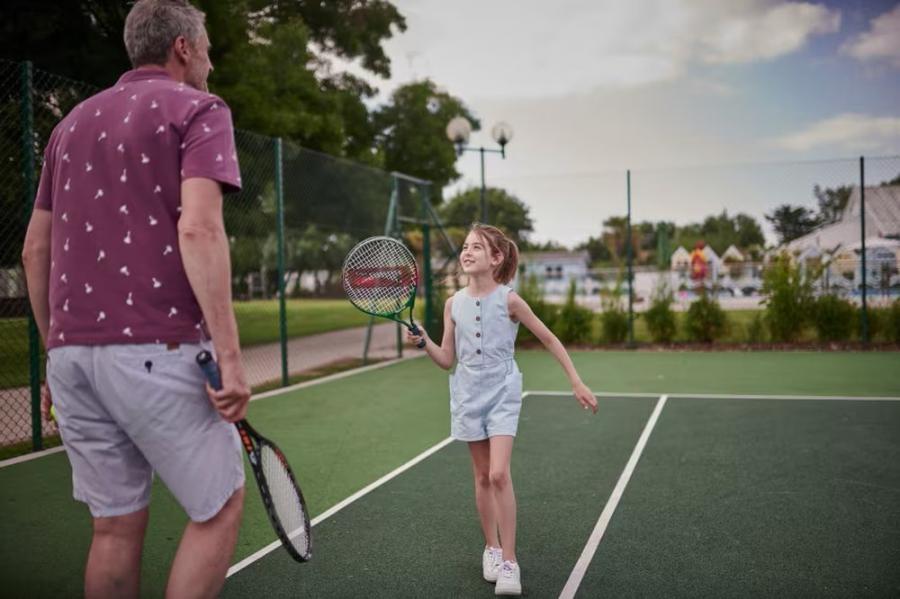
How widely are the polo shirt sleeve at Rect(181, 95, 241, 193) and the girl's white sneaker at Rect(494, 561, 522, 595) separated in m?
1.91

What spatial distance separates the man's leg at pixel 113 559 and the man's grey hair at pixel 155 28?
114 centimetres

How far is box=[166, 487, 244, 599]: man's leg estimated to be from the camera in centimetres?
Result: 182

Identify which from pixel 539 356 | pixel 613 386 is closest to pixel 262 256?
pixel 539 356

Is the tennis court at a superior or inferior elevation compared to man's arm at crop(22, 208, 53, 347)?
inferior

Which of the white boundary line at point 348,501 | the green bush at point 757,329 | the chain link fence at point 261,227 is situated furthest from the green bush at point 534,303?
the white boundary line at point 348,501

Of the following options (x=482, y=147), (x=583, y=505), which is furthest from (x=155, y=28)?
(x=482, y=147)

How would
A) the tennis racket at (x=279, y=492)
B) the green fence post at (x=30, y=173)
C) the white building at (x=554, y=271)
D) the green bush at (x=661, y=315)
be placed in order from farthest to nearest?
the white building at (x=554, y=271), the green bush at (x=661, y=315), the green fence post at (x=30, y=173), the tennis racket at (x=279, y=492)

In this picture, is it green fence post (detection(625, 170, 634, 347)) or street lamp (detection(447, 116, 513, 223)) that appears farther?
green fence post (detection(625, 170, 634, 347))

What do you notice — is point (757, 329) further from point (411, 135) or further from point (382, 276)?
point (411, 135)

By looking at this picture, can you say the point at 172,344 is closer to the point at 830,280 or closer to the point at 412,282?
the point at 412,282

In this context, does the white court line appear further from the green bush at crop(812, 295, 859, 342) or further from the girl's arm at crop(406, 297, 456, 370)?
the green bush at crop(812, 295, 859, 342)

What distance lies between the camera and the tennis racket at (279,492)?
2020mm

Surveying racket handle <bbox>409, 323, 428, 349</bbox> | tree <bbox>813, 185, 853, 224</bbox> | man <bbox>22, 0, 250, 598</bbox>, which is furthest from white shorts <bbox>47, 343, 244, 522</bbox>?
tree <bbox>813, 185, 853, 224</bbox>

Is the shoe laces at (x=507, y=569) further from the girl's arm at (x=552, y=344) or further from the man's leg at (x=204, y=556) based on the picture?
the man's leg at (x=204, y=556)
